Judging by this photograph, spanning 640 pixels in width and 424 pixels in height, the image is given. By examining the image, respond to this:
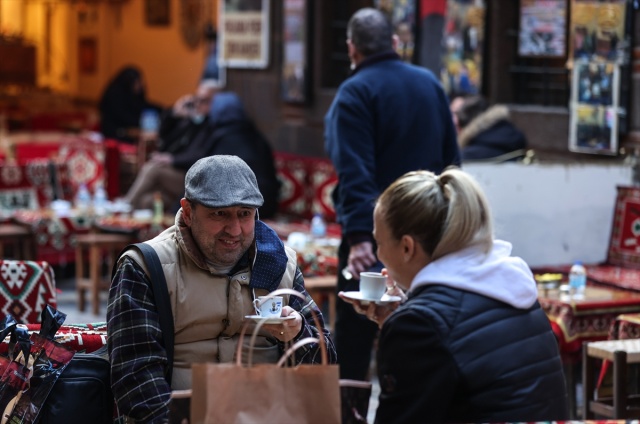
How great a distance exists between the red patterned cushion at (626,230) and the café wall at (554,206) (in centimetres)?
9

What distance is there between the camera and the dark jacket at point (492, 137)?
950cm

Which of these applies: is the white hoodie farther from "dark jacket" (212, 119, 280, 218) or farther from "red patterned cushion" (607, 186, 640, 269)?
"dark jacket" (212, 119, 280, 218)

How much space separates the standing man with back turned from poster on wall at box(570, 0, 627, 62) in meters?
2.78

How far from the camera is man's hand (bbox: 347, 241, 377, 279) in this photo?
20.4ft

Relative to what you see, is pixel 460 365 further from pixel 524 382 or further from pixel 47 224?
pixel 47 224

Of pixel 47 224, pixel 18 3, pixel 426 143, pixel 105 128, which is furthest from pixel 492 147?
pixel 18 3

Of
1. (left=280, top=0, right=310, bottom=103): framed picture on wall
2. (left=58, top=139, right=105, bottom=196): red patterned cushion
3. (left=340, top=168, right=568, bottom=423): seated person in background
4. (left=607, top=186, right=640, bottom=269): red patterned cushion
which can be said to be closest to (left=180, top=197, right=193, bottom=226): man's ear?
(left=340, top=168, right=568, bottom=423): seated person in background

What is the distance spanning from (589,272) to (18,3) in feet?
58.5

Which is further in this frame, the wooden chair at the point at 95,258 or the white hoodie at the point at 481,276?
the wooden chair at the point at 95,258

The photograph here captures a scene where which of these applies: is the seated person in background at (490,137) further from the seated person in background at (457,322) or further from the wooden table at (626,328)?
the seated person in background at (457,322)

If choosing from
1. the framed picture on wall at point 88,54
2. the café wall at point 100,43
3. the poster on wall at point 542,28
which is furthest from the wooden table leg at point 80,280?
the framed picture on wall at point 88,54

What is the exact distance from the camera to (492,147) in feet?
31.2

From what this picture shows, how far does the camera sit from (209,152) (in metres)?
12.3

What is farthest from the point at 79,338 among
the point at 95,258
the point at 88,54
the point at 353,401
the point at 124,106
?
the point at 88,54
